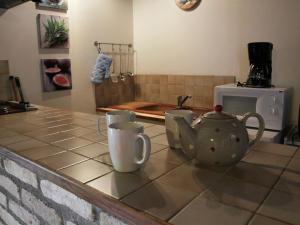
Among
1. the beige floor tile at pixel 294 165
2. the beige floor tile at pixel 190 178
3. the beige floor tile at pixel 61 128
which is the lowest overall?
the beige floor tile at pixel 190 178

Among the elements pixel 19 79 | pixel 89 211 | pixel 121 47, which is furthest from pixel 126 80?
pixel 89 211

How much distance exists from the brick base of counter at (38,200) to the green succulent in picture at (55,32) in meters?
1.56

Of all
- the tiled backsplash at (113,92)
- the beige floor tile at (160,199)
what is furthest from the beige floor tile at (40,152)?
the tiled backsplash at (113,92)

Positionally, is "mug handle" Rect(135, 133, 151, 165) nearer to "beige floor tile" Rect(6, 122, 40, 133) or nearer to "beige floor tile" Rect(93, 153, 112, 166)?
"beige floor tile" Rect(93, 153, 112, 166)

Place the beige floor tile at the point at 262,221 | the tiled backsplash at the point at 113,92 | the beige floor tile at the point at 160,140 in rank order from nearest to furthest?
the beige floor tile at the point at 262,221, the beige floor tile at the point at 160,140, the tiled backsplash at the point at 113,92

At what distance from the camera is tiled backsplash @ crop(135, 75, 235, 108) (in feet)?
8.52

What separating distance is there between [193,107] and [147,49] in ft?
2.88

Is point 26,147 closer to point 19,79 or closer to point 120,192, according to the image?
point 120,192

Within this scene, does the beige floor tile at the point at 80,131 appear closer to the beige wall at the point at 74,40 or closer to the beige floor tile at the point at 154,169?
the beige floor tile at the point at 154,169

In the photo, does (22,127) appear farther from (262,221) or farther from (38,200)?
(262,221)

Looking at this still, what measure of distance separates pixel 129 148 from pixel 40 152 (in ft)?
1.19

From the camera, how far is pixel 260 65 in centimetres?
211

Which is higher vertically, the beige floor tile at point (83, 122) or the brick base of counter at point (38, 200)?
the beige floor tile at point (83, 122)

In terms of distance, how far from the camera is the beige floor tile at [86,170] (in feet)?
2.22
